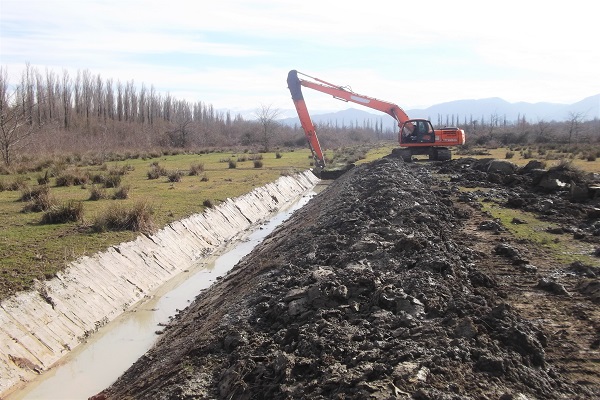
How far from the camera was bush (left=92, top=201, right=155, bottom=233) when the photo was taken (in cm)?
1554

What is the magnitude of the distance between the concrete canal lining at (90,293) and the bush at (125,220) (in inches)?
18.1

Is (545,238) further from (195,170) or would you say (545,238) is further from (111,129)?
(111,129)

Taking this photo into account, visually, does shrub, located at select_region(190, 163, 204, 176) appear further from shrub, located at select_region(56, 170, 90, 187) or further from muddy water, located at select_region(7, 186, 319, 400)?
muddy water, located at select_region(7, 186, 319, 400)

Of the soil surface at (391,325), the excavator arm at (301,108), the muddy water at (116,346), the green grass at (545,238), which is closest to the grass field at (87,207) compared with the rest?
the muddy water at (116,346)

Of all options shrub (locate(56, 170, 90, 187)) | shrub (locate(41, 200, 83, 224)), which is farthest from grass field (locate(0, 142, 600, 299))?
shrub (locate(41, 200, 83, 224))

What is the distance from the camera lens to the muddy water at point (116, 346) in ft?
28.8

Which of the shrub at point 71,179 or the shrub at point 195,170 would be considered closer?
the shrub at point 71,179

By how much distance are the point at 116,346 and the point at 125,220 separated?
582 centimetres

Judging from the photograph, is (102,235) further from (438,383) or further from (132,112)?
(132,112)

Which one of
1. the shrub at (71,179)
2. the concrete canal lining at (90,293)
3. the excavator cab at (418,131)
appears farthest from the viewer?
the excavator cab at (418,131)

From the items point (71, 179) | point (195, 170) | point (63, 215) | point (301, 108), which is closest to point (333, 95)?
point (301, 108)

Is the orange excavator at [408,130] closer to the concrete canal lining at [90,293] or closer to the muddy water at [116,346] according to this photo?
the concrete canal lining at [90,293]

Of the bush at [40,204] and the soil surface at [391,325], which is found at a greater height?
the bush at [40,204]

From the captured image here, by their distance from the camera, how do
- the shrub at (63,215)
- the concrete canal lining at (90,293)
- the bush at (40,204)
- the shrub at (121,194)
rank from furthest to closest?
the shrub at (121,194)
the bush at (40,204)
the shrub at (63,215)
the concrete canal lining at (90,293)
